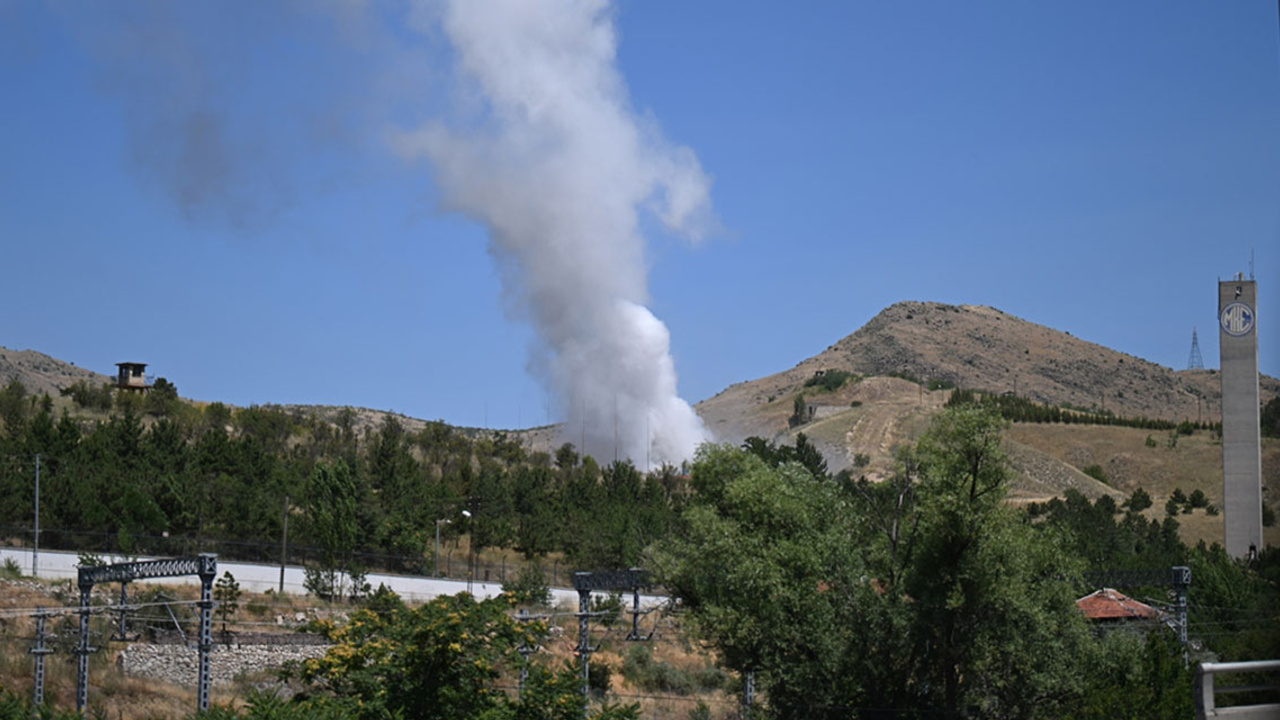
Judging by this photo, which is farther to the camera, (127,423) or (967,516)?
(127,423)

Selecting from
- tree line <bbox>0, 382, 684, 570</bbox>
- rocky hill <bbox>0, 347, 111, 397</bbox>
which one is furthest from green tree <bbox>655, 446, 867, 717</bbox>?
rocky hill <bbox>0, 347, 111, 397</bbox>

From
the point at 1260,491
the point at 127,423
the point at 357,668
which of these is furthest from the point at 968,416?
the point at 1260,491

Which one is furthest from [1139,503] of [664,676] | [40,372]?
[40,372]

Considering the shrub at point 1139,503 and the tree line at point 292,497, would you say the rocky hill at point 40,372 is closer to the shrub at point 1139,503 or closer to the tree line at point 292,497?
the tree line at point 292,497

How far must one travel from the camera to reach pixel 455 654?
22.3 metres

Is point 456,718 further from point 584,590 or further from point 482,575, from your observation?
point 482,575

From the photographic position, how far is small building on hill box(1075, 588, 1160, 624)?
148ft

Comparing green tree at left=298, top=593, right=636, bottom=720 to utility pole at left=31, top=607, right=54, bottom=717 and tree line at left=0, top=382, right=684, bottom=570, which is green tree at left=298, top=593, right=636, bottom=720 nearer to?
utility pole at left=31, top=607, right=54, bottom=717

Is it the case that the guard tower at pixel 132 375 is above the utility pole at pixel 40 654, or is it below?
above

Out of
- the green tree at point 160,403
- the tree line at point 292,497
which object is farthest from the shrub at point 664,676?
the green tree at point 160,403

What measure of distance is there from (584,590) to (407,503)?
103ft

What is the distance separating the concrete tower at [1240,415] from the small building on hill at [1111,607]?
95.4ft

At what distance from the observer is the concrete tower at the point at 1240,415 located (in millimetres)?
72312

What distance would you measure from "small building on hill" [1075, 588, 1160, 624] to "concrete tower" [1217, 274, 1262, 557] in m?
29.1
